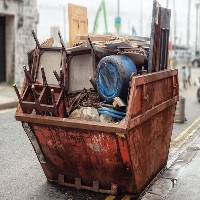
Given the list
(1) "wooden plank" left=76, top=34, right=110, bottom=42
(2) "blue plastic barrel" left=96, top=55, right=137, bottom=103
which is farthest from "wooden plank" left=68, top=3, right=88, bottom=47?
(2) "blue plastic barrel" left=96, top=55, right=137, bottom=103

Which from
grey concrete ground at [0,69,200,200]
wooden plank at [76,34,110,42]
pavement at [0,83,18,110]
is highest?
wooden plank at [76,34,110,42]

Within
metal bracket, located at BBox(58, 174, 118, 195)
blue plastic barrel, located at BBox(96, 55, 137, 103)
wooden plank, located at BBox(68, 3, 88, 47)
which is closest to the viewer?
blue plastic barrel, located at BBox(96, 55, 137, 103)

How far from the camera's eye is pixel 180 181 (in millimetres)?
5512

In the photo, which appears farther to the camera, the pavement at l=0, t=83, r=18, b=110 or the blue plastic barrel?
the pavement at l=0, t=83, r=18, b=110

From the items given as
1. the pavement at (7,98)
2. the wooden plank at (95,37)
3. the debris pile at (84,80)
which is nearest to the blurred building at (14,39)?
the pavement at (7,98)

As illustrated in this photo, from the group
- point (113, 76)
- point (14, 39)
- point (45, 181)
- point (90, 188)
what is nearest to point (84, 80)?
point (113, 76)

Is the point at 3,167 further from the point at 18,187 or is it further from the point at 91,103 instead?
the point at 91,103

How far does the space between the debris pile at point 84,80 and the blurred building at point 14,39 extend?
1206cm

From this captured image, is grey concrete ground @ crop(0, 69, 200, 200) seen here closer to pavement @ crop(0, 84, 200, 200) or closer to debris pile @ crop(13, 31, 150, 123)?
pavement @ crop(0, 84, 200, 200)

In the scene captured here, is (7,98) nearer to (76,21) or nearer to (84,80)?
(76,21)

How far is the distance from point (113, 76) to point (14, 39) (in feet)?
43.6

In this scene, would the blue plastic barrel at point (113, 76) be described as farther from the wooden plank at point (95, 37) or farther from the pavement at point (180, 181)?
the pavement at point (180, 181)

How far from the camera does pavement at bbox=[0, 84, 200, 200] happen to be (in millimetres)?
4973

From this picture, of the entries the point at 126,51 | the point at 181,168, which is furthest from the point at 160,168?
the point at 126,51
